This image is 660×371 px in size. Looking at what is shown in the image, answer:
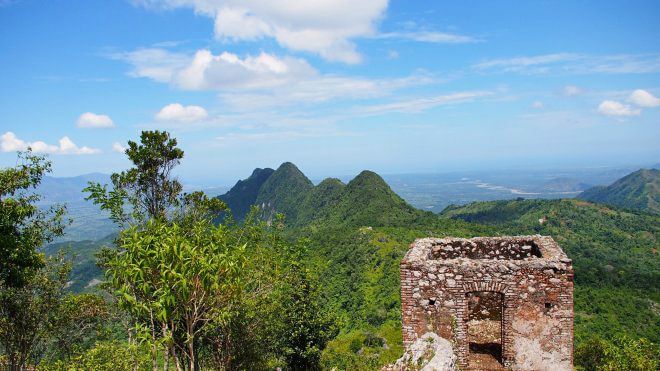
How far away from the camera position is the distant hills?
71.2 metres

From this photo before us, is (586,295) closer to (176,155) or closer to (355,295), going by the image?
(355,295)

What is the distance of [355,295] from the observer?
42625mm

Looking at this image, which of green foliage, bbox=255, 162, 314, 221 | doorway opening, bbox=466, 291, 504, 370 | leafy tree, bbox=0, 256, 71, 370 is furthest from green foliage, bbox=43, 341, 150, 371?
green foliage, bbox=255, 162, 314, 221

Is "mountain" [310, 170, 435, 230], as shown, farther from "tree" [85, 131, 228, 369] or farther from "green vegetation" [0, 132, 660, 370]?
"tree" [85, 131, 228, 369]

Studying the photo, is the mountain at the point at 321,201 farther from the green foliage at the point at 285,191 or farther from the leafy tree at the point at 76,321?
the leafy tree at the point at 76,321

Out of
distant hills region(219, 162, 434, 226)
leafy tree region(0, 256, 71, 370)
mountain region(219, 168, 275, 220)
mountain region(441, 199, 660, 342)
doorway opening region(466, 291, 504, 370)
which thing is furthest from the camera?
mountain region(219, 168, 275, 220)

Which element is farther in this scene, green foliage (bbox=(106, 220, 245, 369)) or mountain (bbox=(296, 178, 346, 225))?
mountain (bbox=(296, 178, 346, 225))

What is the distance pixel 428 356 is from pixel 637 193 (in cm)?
20383

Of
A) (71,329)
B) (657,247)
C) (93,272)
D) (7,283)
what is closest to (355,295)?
(71,329)

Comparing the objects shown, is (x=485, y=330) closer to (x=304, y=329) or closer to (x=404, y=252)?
(x=304, y=329)

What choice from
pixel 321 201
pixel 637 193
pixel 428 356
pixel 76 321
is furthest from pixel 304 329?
pixel 637 193

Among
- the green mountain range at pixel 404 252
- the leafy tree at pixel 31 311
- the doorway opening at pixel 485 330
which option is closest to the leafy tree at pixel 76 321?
the leafy tree at pixel 31 311

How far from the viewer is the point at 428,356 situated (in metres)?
7.73

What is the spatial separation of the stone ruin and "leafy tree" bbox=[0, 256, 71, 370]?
1390cm
